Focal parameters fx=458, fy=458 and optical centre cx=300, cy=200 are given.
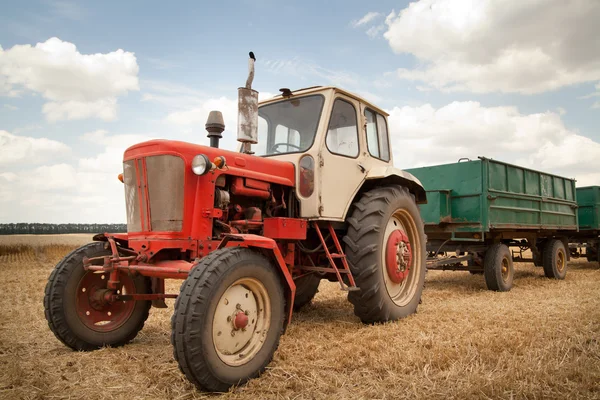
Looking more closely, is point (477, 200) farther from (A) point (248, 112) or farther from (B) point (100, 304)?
(B) point (100, 304)

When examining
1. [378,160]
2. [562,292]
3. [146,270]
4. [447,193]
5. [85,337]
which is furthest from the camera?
[447,193]

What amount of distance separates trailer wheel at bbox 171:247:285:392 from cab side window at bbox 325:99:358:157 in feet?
6.28

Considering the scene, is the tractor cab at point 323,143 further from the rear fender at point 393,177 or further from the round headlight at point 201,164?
the round headlight at point 201,164

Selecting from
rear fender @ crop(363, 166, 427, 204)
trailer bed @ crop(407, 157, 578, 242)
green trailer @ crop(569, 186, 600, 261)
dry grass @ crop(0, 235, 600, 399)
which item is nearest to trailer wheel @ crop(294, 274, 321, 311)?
dry grass @ crop(0, 235, 600, 399)

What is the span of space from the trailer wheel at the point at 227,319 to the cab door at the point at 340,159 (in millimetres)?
1404

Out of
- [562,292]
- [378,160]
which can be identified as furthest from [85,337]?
[562,292]

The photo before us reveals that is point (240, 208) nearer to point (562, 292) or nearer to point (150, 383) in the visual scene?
point (150, 383)

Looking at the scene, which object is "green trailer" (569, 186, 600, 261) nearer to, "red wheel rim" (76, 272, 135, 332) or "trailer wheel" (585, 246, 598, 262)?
"trailer wheel" (585, 246, 598, 262)

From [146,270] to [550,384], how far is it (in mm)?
2942

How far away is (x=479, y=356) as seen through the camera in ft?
11.8

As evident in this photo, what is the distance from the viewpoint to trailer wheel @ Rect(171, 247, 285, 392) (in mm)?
2855

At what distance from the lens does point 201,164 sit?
3.61m

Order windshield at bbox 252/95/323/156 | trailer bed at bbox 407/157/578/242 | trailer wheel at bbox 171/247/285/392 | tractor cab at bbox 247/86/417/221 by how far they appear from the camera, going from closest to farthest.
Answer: trailer wheel at bbox 171/247/285/392 < tractor cab at bbox 247/86/417/221 < windshield at bbox 252/95/323/156 < trailer bed at bbox 407/157/578/242

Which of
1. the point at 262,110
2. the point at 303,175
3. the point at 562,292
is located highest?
the point at 262,110
